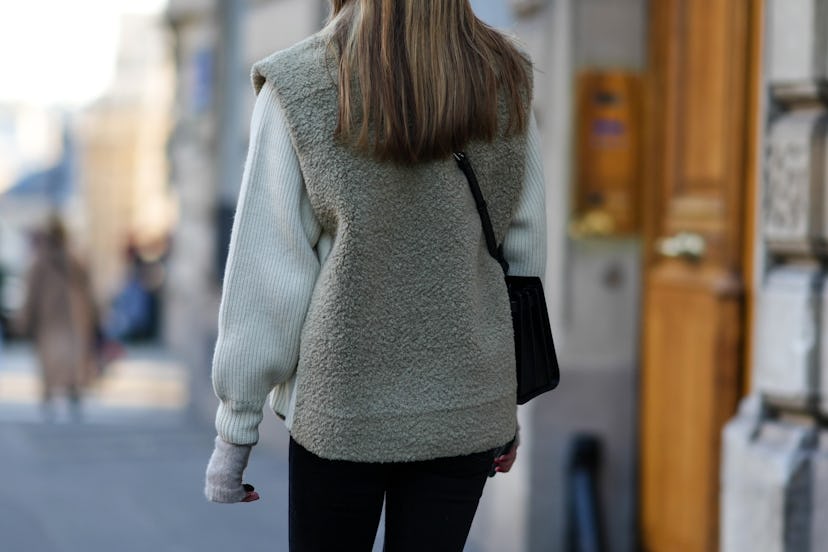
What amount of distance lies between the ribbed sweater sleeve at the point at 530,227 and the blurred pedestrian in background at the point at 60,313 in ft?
31.1

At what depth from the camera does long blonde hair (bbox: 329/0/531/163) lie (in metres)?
2.21

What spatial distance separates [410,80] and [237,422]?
0.70 m

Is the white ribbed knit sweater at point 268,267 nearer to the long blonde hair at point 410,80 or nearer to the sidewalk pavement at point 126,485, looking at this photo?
the long blonde hair at point 410,80

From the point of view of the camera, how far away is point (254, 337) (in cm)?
230

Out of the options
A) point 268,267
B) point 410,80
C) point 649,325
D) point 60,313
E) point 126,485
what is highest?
point 410,80

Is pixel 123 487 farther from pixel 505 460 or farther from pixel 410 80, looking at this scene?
pixel 410 80

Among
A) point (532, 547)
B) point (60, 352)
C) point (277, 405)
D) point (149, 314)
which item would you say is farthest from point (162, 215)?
point (277, 405)

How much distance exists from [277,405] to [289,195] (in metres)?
0.41

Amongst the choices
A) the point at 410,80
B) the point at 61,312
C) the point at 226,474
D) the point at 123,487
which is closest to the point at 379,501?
the point at 226,474

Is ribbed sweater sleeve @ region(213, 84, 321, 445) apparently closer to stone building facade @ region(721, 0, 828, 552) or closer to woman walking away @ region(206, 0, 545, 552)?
woman walking away @ region(206, 0, 545, 552)

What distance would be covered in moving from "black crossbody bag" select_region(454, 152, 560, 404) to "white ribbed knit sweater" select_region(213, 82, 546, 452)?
35 cm

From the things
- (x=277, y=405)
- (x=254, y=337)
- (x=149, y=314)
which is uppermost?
(x=254, y=337)

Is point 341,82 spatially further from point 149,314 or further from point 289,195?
point 149,314

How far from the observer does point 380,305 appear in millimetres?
2238
